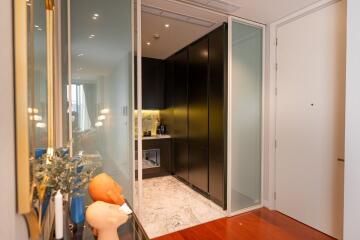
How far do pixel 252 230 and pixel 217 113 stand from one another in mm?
1666

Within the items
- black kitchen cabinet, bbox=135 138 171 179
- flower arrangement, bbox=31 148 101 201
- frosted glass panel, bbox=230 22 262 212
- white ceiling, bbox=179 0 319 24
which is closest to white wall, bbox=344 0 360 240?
white ceiling, bbox=179 0 319 24

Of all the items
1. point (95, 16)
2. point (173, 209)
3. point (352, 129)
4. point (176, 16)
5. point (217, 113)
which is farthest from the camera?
point (217, 113)

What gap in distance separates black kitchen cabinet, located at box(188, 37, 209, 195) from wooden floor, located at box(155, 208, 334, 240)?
82 cm

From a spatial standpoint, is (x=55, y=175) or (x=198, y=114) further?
(x=198, y=114)

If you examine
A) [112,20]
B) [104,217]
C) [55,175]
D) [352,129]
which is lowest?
[104,217]

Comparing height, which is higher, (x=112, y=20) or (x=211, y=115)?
(x=112, y=20)

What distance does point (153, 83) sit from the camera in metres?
4.66

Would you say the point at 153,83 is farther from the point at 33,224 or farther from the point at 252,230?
the point at 33,224

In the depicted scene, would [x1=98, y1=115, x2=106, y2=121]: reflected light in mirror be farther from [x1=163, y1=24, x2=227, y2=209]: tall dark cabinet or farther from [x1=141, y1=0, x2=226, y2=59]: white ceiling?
[x1=163, y1=24, x2=227, y2=209]: tall dark cabinet

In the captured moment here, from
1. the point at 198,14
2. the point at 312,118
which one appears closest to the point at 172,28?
the point at 198,14

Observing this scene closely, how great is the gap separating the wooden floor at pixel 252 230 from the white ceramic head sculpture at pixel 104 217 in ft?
4.83

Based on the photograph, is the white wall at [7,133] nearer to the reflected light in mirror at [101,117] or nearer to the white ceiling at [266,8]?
the reflected light in mirror at [101,117]


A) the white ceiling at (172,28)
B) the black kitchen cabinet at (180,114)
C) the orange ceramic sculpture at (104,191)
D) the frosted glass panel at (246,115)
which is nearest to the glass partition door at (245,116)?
the frosted glass panel at (246,115)

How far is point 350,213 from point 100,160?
8.31 ft
